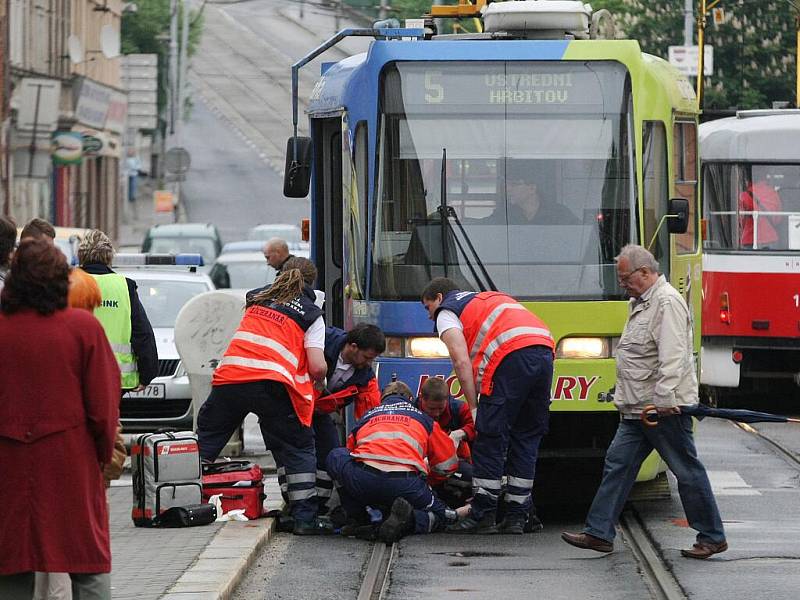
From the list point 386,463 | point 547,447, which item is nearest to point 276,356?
point 386,463

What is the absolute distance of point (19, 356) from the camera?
22.0 feet

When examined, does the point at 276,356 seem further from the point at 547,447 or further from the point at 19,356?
the point at 19,356

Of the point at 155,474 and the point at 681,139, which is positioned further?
the point at 681,139

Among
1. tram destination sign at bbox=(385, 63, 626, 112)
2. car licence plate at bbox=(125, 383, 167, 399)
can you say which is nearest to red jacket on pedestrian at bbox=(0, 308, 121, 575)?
tram destination sign at bbox=(385, 63, 626, 112)

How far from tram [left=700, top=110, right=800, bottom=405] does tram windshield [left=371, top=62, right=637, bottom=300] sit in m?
7.64

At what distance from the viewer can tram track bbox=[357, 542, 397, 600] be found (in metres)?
9.52

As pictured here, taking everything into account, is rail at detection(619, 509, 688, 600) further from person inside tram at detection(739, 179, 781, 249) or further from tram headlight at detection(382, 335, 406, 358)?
person inside tram at detection(739, 179, 781, 249)

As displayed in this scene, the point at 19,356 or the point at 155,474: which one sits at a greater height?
the point at 19,356

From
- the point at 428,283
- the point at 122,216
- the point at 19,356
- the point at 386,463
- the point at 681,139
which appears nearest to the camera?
the point at 19,356

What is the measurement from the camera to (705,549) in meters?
10.5

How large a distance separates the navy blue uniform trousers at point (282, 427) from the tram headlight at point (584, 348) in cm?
167

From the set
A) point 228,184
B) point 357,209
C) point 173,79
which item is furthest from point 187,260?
point 228,184

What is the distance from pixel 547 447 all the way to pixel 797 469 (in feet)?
11.1

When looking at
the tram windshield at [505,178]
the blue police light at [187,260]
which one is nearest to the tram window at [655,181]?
the tram windshield at [505,178]
